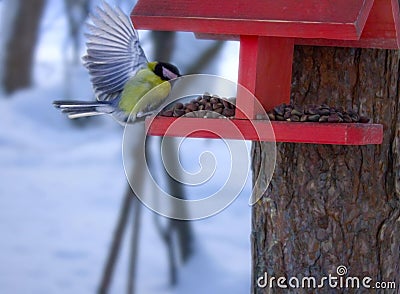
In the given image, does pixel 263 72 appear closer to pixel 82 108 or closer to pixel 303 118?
pixel 303 118

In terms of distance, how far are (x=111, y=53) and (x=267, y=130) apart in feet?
1.78

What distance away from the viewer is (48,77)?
4449 millimetres

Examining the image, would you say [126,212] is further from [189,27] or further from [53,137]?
[189,27]

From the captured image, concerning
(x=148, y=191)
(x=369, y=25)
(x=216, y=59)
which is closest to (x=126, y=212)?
(x=148, y=191)

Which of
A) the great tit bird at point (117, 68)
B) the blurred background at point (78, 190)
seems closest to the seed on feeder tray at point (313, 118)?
the great tit bird at point (117, 68)

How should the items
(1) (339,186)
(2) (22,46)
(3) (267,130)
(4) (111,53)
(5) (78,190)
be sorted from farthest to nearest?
(2) (22,46), (5) (78,190), (4) (111,53), (1) (339,186), (3) (267,130)

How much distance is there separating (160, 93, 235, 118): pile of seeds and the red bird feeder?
0.03 metres

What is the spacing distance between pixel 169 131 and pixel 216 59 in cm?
196

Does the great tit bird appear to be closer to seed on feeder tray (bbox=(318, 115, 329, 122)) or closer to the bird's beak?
the bird's beak

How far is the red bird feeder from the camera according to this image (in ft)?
4.58

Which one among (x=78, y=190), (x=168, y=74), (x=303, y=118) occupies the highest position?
(x=168, y=74)

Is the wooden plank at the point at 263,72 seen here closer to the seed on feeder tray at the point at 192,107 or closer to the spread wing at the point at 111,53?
the seed on feeder tray at the point at 192,107

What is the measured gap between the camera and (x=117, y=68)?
1819 millimetres

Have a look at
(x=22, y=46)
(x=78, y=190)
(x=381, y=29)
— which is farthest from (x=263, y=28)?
(x=22, y=46)
